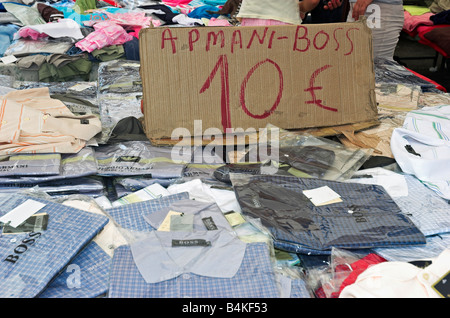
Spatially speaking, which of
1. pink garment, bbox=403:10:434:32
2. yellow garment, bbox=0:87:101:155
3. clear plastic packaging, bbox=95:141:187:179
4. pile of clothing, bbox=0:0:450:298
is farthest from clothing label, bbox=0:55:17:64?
pink garment, bbox=403:10:434:32

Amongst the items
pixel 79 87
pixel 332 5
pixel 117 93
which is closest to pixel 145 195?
pixel 117 93

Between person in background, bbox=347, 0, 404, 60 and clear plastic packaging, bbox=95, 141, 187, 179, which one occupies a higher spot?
person in background, bbox=347, 0, 404, 60

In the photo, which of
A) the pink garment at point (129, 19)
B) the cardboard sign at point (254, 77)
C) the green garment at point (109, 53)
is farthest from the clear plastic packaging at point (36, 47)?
the cardboard sign at point (254, 77)

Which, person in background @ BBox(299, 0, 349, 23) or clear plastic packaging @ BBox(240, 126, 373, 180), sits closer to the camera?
clear plastic packaging @ BBox(240, 126, 373, 180)

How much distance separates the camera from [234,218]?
5.13 ft

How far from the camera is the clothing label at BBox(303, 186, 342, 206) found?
163 cm

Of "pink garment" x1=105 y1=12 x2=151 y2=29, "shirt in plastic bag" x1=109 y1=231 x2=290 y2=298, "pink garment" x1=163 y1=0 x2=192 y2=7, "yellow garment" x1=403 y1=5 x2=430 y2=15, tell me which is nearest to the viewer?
"shirt in plastic bag" x1=109 y1=231 x2=290 y2=298

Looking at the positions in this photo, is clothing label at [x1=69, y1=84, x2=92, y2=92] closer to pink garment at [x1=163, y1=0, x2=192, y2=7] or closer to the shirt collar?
the shirt collar

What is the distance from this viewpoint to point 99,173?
180cm

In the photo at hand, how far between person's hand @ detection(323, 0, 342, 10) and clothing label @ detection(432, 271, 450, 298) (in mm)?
2153

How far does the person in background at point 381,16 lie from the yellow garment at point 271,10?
34.7 inches
